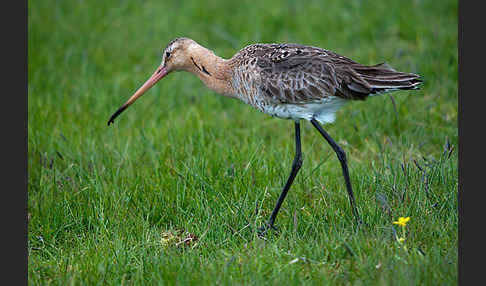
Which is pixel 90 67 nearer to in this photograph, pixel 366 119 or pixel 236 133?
pixel 236 133

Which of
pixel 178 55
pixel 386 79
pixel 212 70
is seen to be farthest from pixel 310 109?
pixel 178 55

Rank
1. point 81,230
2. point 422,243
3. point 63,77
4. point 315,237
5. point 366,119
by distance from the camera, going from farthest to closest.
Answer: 1. point 63,77
2. point 366,119
3. point 81,230
4. point 315,237
5. point 422,243

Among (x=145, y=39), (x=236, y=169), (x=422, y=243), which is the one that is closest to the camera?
(x=422, y=243)

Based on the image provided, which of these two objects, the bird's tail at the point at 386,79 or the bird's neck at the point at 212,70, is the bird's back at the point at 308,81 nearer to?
the bird's tail at the point at 386,79

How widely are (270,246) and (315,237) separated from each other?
43cm

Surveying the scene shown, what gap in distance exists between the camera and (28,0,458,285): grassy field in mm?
4473

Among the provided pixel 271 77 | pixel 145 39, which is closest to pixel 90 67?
pixel 145 39

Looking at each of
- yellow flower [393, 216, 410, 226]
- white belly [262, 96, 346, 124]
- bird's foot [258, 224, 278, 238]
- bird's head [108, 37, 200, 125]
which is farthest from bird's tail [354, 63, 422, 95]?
bird's head [108, 37, 200, 125]

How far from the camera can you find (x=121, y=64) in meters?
9.16

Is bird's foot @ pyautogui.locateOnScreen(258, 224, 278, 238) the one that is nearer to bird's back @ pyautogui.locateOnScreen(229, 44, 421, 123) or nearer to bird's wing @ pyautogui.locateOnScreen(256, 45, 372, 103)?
bird's back @ pyautogui.locateOnScreen(229, 44, 421, 123)

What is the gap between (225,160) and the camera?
606 cm

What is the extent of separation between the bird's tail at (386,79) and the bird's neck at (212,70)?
120 centimetres

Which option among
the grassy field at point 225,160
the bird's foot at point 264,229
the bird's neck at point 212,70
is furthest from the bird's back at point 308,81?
the bird's foot at point 264,229

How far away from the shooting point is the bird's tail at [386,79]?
15.8 ft
